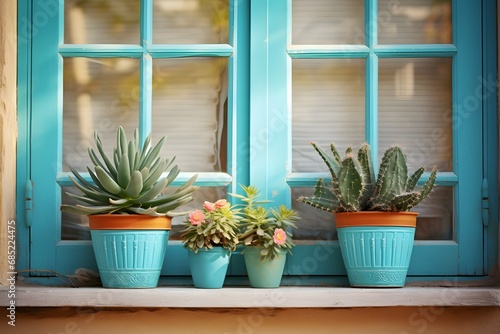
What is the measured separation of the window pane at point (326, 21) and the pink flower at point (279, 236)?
68 centimetres

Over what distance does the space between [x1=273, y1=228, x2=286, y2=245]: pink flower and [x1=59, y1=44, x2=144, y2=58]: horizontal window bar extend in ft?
2.54

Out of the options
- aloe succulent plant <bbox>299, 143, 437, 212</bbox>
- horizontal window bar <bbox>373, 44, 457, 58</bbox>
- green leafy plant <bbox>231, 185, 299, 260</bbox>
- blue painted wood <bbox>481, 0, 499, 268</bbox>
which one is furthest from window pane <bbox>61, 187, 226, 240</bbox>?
blue painted wood <bbox>481, 0, 499, 268</bbox>

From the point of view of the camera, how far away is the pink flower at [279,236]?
2.62 metres

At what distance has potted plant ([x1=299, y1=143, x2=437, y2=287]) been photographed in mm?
2639

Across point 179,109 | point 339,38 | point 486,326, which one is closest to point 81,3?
point 179,109

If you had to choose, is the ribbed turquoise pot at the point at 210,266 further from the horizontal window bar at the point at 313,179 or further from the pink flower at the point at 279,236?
the horizontal window bar at the point at 313,179

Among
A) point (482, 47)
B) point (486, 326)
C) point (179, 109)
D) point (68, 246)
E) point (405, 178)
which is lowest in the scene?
point (486, 326)

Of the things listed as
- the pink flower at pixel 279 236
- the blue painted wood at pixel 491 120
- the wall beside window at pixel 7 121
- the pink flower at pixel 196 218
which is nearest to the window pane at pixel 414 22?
the blue painted wood at pixel 491 120

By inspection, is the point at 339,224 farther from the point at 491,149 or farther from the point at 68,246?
the point at 68,246

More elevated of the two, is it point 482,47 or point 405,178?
point 482,47

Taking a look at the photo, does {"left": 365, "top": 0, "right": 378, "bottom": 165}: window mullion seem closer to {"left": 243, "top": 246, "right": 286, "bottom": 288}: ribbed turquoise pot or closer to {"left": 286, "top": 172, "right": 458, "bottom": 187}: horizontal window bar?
{"left": 286, "top": 172, "right": 458, "bottom": 187}: horizontal window bar

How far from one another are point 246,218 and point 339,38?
701 mm

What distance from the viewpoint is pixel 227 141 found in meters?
2.87

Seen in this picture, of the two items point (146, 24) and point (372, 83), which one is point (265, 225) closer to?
point (372, 83)
